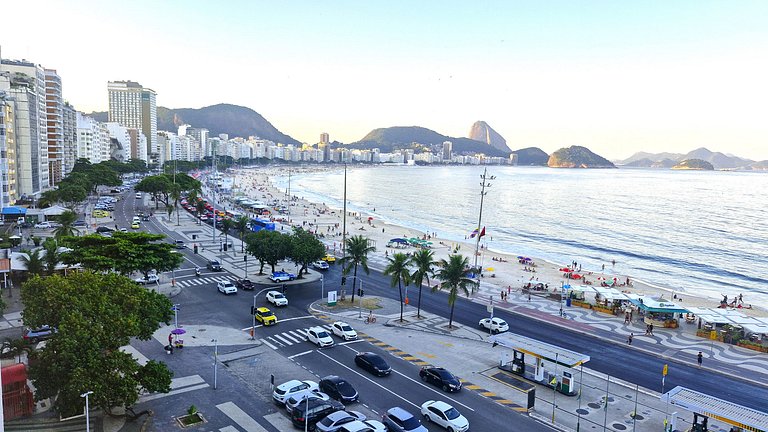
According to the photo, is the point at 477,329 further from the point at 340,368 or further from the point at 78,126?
the point at 78,126

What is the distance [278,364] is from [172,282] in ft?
73.0

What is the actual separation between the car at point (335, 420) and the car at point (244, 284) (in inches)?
1047

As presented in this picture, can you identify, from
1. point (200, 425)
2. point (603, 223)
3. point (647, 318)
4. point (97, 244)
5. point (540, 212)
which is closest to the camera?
point (200, 425)

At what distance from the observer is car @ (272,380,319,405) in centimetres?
2478

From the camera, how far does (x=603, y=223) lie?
409 ft

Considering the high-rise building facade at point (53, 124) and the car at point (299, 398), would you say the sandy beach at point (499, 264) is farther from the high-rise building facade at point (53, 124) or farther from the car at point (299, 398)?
the high-rise building facade at point (53, 124)

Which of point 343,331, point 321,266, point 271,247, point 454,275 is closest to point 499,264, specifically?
point 321,266

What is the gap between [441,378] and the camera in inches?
1083

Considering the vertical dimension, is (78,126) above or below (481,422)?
above

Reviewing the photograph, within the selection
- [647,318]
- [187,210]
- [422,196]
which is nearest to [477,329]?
[647,318]

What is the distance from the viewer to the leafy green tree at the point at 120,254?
3512cm

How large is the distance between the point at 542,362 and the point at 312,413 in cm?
1422

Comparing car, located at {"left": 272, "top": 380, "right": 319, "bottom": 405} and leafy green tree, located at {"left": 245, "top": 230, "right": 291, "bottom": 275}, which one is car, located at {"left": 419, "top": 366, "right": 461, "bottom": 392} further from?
leafy green tree, located at {"left": 245, "top": 230, "right": 291, "bottom": 275}

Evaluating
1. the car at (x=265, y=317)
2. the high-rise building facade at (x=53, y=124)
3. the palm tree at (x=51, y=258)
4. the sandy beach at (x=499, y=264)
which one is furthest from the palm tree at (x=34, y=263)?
the high-rise building facade at (x=53, y=124)
